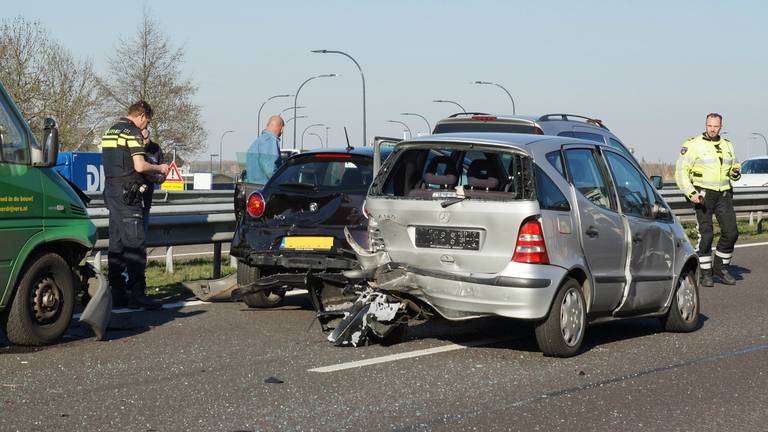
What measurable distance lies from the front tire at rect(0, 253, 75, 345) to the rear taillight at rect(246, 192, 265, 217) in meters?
2.09

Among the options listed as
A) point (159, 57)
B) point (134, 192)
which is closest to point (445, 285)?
point (134, 192)

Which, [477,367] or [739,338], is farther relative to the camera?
[739,338]

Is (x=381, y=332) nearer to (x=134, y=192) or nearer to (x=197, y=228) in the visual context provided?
(x=134, y=192)

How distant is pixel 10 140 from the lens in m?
8.33

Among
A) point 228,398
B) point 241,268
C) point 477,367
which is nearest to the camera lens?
point 228,398

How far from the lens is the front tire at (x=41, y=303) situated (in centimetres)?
841

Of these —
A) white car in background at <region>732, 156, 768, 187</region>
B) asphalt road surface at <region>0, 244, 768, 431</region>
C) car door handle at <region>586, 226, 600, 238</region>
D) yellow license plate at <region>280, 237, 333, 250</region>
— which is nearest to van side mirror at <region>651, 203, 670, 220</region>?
asphalt road surface at <region>0, 244, 768, 431</region>

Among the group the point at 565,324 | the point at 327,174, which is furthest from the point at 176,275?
the point at 565,324

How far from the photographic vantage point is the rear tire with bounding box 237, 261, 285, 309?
10781mm

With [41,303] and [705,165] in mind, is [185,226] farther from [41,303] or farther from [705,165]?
[705,165]

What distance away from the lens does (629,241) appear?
9094 mm

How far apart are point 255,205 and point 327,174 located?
0.70m

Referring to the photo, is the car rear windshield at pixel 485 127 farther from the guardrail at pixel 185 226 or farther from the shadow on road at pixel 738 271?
the shadow on road at pixel 738 271

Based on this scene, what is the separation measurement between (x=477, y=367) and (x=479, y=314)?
1.37 ft
